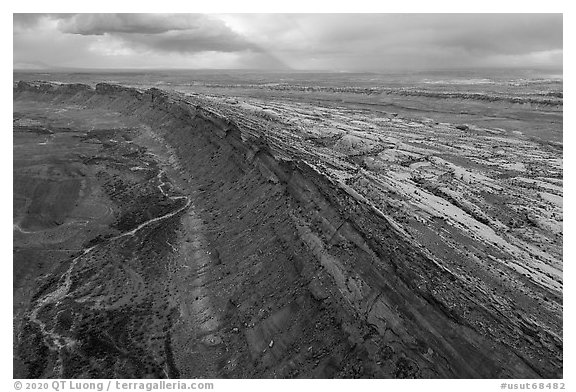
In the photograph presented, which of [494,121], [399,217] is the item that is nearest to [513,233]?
[399,217]

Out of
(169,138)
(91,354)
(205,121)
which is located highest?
(205,121)

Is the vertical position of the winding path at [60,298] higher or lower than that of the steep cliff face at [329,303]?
lower

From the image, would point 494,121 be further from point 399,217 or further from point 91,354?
point 91,354

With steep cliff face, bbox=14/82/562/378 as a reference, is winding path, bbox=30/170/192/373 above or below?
below

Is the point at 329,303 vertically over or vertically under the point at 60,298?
over

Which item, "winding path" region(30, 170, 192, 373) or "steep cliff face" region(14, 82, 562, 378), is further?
"winding path" region(30, 170, 192, 373)

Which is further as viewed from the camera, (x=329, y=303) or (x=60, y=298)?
(x=60, y=298)

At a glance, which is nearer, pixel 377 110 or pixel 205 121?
pixel 205 121

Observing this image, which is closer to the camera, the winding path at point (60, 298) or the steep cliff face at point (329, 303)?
the steep cliff face at point (329, 303)
